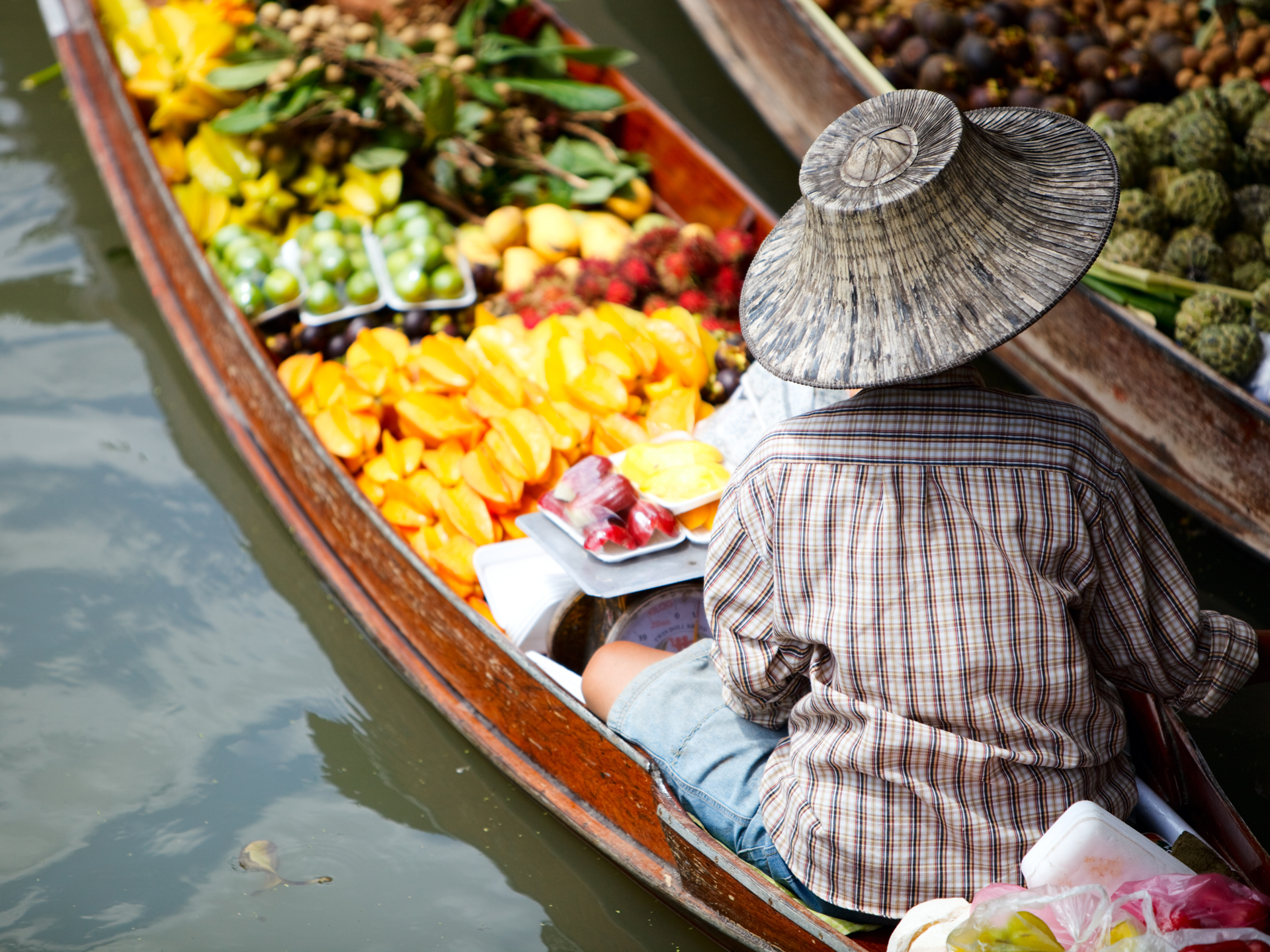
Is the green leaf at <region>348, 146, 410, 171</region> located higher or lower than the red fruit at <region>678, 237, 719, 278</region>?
higher

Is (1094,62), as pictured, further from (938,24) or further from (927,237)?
(927,237)

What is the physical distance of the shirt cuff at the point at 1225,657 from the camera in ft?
4.66

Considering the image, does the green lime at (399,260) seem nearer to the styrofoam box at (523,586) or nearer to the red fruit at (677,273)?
the red fruit at (677,273)

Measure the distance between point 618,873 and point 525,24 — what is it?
3.26m

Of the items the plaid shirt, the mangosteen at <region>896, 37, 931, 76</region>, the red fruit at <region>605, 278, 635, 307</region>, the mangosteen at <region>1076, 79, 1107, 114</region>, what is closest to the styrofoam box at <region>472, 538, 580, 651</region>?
the plaid shirt

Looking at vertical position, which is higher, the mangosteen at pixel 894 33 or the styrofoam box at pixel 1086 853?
the mangosteen at pixel 894 33

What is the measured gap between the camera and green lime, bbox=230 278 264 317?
9.89 ft

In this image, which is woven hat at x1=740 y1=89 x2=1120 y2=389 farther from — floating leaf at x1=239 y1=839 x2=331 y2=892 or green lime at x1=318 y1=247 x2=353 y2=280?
green lime at x1=318 y1=247 x2=353 y2=280

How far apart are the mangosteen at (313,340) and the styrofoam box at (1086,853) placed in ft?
8.23

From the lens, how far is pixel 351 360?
2.85m

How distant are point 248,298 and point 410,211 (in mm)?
618

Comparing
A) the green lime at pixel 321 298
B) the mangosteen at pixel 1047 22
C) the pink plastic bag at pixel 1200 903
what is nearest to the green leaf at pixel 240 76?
the green lime at pixel 321 298

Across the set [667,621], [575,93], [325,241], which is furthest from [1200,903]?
[575,93]

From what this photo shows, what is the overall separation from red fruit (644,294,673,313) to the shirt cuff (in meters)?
1.77
